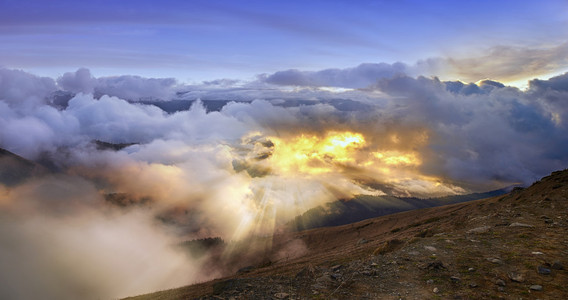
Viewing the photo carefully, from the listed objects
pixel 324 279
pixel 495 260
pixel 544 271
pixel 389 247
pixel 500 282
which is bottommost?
pixel 389 247

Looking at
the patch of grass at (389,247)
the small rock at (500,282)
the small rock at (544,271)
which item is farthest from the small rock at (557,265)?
the patch of grass at (389,247)

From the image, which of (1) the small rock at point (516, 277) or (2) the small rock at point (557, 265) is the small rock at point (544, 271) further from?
(1) the small rock at point (516, 277)

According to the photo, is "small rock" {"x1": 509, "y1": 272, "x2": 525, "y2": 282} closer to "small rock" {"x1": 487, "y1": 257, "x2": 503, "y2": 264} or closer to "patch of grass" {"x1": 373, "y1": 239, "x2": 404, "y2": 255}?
"small rock" {"x1": 487, "y1": 257, "x2": 503, "y2": 264}

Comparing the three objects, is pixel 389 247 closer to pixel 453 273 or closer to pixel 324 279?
pixel 453 273

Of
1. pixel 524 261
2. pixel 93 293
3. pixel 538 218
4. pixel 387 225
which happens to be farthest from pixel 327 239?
pixel 93 293

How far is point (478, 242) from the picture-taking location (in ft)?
69.1

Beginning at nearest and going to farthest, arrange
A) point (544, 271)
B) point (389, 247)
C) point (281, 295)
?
1. point (544, 271)
2. point (281, 295)
3. point (389, 247)

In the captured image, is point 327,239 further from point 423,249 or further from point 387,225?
point 423,249

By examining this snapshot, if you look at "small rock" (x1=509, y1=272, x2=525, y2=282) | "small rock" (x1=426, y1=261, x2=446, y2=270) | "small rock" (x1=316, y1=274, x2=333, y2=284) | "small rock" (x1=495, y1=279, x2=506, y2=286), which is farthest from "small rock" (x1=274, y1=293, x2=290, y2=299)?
"small rock" (x1=509, y1=272, x2=525, y2=282)

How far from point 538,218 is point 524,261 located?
1252 centimetres

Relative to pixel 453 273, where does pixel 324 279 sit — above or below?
below

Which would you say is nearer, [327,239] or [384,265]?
[384,265]

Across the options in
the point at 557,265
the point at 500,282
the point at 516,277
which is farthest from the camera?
the point at 557,265

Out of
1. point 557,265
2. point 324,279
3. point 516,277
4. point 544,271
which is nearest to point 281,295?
point 324,279
